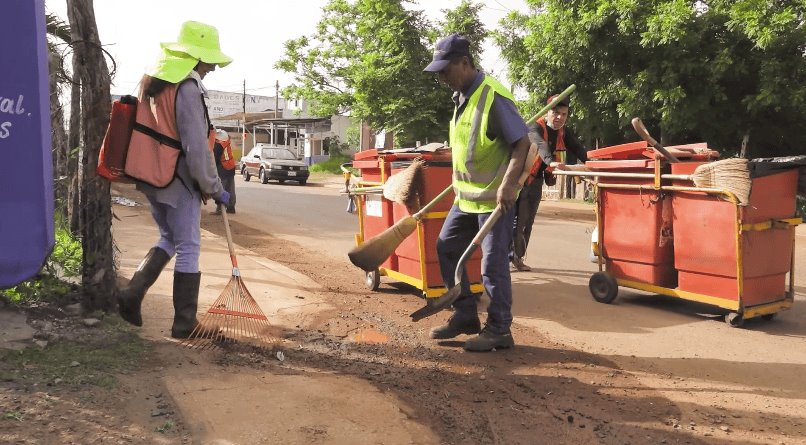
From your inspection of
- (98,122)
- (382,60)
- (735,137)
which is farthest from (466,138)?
(382,60)

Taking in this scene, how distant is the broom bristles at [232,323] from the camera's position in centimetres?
425

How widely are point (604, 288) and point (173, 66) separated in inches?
165

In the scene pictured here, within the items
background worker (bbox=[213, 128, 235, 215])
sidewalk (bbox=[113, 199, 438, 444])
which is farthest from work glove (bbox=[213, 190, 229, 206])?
background worker (bbox=[213, 128, 235, 215])

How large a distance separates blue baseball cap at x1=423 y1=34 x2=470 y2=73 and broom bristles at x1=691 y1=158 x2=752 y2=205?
220cm

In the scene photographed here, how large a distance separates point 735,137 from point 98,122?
50.9 ft

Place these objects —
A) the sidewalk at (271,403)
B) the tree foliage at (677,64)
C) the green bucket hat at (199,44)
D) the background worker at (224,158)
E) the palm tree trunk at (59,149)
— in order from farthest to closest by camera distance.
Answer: the tree foliage at (677,64)
the background worker at (224,158)
the palm tree trunk at (59,149)
the green bucket hat at (199,44)
the sidewalk at (271,403)

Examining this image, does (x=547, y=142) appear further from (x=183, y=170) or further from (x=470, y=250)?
(x=183, y=170)

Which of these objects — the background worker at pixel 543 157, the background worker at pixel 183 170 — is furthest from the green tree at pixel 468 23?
the background worker at pixel 183 170

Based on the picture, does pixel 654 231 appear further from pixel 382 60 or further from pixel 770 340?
pixel 382 60

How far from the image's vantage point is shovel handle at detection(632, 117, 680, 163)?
541cm

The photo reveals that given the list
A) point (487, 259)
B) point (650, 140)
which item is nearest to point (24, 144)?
point (487, 259)

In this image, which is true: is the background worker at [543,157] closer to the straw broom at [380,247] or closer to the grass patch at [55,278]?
the straw broom at [380,247]

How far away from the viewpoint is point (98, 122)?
4.18 m

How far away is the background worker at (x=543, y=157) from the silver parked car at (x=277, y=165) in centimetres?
2094
